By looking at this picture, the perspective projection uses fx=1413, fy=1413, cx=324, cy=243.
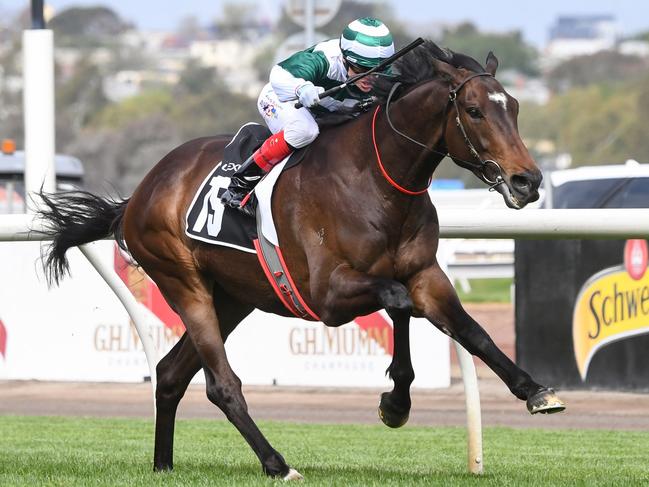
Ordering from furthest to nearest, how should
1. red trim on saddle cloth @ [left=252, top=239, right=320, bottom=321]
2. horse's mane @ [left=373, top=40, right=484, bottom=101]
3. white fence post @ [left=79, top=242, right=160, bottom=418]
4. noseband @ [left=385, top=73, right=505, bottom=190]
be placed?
white fence post @ [left=79, top=242, right=160, bottom=418]
red trim on saddle cloth @ [left=252, top=239, right=320, bottom=321]
horse's mane @ [left=373, top=40, right=484, bottom=101]
noseband @ [left=385, top=73, right=505, bottom=190]

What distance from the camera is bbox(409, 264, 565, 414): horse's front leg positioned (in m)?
5.26

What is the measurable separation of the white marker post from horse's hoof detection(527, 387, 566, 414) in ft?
16.3

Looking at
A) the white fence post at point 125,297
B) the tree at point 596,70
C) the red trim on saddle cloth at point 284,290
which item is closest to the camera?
the red trim on saddle cloth at point 284,290

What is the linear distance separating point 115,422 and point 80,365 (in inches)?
77.7

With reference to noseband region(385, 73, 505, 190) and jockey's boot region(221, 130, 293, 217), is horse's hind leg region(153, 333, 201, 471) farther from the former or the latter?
noseband region(385, 73, 505, 190)

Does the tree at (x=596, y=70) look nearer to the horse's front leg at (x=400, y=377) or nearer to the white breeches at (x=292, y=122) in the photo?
the white breeches at (x=292, y=122)

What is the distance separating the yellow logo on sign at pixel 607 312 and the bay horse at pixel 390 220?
481cm

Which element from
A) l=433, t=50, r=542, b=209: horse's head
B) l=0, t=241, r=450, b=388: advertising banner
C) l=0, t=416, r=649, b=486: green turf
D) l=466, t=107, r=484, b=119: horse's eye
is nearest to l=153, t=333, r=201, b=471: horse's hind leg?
l=0, t=416, r=649, b=486: green turf

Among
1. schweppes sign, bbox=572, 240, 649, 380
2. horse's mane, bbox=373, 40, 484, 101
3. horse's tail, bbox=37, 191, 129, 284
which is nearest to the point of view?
horse's mane, bbox=373, 40, 484, 101

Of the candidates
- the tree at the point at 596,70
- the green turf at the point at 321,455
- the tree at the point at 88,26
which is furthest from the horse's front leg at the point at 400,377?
the tree at the point at 88,26

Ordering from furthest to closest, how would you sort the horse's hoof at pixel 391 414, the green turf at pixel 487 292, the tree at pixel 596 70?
the tree at pixel 596 70 → the green turf at pixel 487 292 → the horse's hoof at pixel 391 414

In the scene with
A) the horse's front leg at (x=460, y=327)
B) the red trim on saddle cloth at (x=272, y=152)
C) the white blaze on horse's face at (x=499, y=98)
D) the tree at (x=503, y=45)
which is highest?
the tree at (x=503, y=45)

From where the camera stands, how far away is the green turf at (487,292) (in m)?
21.3

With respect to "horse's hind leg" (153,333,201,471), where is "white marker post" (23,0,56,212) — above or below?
above
